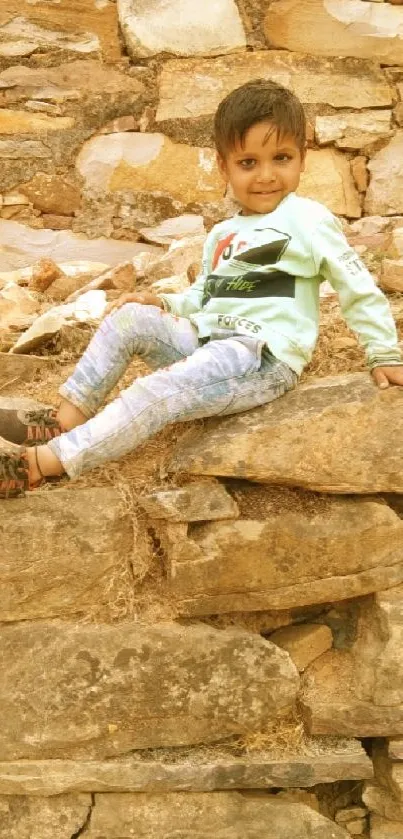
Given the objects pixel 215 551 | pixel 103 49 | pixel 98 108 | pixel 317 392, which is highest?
pixel 103 49

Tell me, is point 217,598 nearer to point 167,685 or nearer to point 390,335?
point 167,685

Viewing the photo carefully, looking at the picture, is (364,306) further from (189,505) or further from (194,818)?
(194,818)

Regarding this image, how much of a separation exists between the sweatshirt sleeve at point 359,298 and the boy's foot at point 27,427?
883mm

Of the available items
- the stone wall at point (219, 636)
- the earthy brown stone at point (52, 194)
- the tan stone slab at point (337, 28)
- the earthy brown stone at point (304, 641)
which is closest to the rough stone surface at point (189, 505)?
the stone wall at point (219, 636)

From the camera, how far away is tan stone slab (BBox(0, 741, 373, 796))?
2.16 metres

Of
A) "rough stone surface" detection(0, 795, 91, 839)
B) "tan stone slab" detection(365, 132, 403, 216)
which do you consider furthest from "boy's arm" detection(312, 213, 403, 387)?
"tan stone slab" detection(365, 132, 403, 216)

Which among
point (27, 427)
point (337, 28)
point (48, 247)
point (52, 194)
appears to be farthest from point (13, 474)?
point (337, 28)

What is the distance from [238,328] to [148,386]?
328mm

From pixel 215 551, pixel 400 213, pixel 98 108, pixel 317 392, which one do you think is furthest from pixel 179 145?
pixel 215 551

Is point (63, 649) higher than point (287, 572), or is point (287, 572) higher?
point (287, 572)

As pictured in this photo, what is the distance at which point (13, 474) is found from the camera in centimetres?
217

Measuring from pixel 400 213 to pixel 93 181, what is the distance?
65.5 inches

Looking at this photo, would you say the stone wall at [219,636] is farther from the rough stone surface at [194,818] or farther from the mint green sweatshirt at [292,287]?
the mint green sweatshirt at [292,287]

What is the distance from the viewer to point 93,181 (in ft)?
14.5
